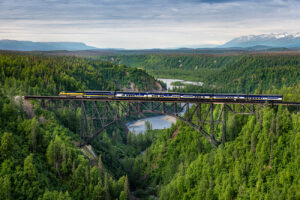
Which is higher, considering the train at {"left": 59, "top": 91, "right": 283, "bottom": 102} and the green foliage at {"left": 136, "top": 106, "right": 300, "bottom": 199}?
the train at {"left": 59, "top": 91, "right": 283, "bottom": 102}

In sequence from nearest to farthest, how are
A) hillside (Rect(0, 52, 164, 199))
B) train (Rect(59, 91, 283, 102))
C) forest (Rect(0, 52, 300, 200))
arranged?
forest (Rect(0, 52, 300, 200)), hillside (Rect(0, 52, 164, 199)), train (Rect(59, 91, 283, 102))

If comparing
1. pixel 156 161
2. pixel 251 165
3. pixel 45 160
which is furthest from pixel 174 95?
pixel 45 160

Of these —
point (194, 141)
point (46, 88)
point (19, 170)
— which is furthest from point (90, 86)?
point (19, 170)

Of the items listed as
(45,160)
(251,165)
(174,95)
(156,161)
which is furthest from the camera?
(156,161)

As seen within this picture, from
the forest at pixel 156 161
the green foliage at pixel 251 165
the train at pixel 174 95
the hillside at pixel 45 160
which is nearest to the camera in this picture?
the green foliage at pixel 251 165

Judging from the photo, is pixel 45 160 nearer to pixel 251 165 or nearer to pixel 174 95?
pixel 174 95

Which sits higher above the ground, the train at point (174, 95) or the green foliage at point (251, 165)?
the train at point (174, 95)

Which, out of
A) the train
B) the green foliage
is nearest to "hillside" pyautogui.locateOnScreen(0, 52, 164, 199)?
the train

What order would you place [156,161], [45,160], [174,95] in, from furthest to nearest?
[156,161], [174,95], [45,160]

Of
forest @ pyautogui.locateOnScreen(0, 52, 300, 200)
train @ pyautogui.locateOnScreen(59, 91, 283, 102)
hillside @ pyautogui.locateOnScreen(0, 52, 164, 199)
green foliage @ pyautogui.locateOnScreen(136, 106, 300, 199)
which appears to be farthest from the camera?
train @ pyautogui.locateOnScreen(59, 91, 283, 102)

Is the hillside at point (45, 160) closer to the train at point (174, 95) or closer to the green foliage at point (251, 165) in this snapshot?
the train at point (174, 95)

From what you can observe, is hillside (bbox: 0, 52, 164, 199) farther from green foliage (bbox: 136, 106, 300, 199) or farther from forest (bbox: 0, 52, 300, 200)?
green foliage (bbox: 136, 106, 300, 199)

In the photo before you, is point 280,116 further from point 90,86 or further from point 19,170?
point 90,86

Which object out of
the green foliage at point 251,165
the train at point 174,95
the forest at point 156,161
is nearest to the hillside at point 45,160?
the forest at point 156,161
